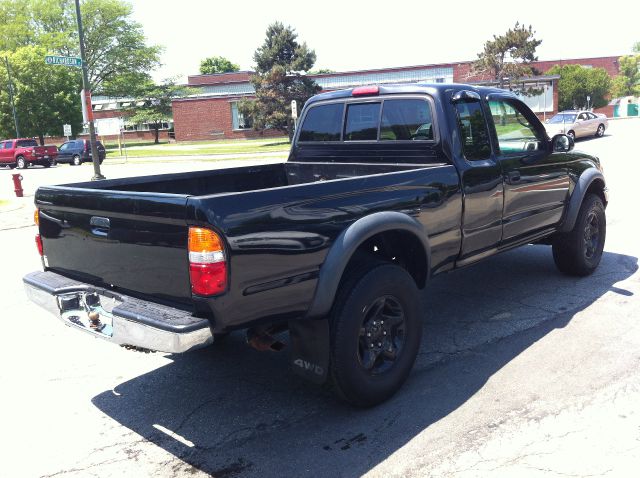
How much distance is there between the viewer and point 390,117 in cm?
484

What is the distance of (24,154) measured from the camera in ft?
108

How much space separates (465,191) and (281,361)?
1.86m

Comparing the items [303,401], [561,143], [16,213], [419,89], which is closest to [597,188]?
[561,143]

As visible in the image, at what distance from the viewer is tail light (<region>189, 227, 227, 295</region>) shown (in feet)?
9.56

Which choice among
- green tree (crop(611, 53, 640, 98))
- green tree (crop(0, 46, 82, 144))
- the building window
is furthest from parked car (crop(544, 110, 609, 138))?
green tree (crop(611, 53, 640, 98))

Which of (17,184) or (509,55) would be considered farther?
(509,55)

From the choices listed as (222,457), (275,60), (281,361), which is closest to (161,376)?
(281,361)

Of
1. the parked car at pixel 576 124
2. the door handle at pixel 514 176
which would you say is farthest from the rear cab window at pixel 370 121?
the parked car at pixel 576 124

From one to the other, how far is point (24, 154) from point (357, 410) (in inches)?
1335

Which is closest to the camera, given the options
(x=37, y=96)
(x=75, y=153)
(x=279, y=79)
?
(x=75, y=153)

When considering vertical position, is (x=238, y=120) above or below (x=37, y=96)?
below

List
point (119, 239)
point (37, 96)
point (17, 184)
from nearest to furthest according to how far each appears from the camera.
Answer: point (119, 239) → point (17, 184) → point (37, 96)

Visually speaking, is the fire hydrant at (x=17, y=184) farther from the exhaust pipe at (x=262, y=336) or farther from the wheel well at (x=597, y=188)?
the exhaust pipe at (x=262, y=336)

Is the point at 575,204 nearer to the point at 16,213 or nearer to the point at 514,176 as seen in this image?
the point at 514,176
